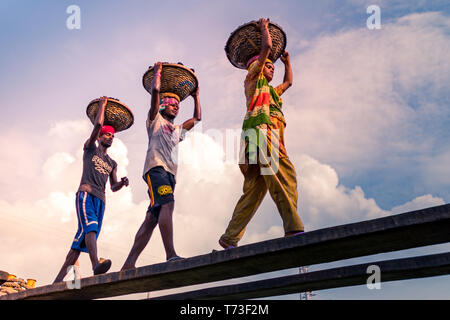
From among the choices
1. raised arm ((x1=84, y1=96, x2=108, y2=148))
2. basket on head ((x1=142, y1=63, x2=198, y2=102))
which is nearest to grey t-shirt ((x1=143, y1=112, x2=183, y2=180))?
basket on head ((x1=142, y1=63, x2=198, y2=102))

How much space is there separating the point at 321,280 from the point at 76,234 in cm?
333

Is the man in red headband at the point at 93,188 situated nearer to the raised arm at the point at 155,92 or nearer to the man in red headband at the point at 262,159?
the raised arm at the point at 155,92

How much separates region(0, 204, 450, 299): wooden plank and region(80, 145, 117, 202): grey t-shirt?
176 cm

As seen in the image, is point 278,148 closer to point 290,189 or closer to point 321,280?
point 290,189

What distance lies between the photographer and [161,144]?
16.3ft

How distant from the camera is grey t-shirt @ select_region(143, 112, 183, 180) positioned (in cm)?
484

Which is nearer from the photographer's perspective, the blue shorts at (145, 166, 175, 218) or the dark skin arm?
the blue shorts at (145, 166, 175, 218)

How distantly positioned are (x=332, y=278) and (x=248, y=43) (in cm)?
289

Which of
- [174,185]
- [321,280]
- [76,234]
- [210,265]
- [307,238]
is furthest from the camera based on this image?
[76,234]

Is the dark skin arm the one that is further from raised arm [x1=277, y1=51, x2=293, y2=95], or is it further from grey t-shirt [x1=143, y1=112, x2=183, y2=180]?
raised arm [x1=277, y1=51, x2=293, y2=95]

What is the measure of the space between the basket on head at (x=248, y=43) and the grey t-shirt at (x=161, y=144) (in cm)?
122

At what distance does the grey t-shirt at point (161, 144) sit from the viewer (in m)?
4.84
